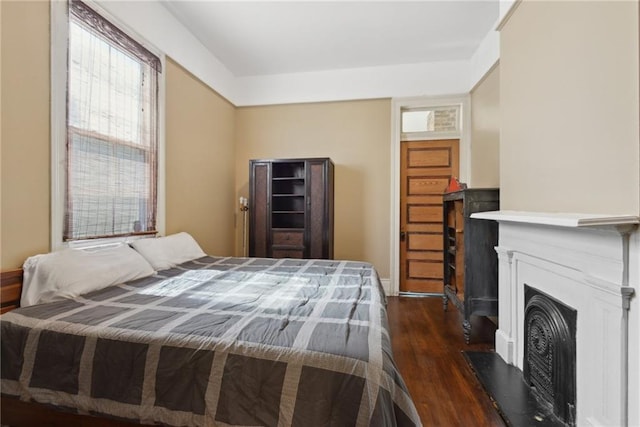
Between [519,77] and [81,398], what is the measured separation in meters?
3.15

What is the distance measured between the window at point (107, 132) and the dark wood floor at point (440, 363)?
260cm

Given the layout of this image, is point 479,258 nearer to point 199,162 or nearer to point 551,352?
point 551,352

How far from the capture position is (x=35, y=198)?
1788 mm

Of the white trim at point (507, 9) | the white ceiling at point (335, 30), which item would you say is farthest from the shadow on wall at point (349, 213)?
the white trim at point (507, 9)

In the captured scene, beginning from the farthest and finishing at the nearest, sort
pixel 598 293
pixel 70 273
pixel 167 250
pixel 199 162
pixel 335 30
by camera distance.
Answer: pixel 199 162 < pixel 335 30 < pixel 167 250 < pixel 70 273 < pixel 598 293

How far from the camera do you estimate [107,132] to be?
7.48 feet

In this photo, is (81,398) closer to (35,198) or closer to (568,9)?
(35,198)

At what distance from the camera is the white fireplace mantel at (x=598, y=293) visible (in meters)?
1.10

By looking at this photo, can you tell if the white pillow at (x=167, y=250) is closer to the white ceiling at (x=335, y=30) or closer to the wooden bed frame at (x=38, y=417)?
the wooden bed frame at (x=38, y=417)

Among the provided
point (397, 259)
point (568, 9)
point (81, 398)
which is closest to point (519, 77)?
point (568, 9)

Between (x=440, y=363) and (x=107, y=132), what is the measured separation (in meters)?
3.24

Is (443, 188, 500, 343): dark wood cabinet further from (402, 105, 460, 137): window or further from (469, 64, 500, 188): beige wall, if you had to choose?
(402, 105, 460, 137): window

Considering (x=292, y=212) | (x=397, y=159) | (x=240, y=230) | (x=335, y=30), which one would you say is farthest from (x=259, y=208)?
(x=335, y=30)

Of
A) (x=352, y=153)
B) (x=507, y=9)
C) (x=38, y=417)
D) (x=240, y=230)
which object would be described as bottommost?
(x=38, y=417)
